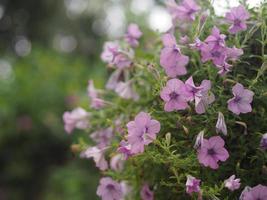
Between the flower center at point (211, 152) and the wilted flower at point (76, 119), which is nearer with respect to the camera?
the flower center at point (211, 152)

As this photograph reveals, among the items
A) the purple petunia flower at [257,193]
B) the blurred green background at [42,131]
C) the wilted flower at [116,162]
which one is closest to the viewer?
the purple petunia flower at [257,193]

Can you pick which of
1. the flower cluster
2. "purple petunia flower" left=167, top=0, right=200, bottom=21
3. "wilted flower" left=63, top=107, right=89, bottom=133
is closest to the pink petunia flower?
the flower cluster

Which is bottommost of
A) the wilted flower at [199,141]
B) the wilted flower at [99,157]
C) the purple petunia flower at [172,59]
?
the wilted flower at [99,157]

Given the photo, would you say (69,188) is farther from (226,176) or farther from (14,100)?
(226,176)

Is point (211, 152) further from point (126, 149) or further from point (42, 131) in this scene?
point (42, 131)

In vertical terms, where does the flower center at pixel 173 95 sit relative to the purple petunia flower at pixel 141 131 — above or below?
above

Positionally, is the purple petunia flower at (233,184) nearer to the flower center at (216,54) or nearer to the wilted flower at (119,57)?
the flower center at (216,54)

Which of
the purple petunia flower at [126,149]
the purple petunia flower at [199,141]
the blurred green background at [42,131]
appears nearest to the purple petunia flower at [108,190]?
the purple petunia flower at [126,149]
